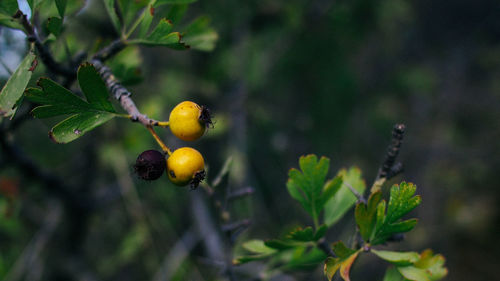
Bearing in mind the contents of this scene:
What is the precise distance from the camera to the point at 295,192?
887 millimetres

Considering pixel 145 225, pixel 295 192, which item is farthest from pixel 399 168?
pixel 145 225

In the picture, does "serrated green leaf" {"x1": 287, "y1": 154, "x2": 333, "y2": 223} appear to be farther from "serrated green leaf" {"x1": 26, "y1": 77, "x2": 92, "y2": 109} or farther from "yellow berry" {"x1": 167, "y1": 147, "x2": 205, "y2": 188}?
"serrated green leaf" {"x1": 26, "y1": 77, "x2": 92, "y2": 109}

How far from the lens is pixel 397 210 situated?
2.31ft

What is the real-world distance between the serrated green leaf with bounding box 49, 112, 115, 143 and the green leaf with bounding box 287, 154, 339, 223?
0.45 metres

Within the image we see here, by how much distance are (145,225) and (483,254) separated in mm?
4827

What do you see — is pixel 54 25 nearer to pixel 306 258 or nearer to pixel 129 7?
pixel 129 7

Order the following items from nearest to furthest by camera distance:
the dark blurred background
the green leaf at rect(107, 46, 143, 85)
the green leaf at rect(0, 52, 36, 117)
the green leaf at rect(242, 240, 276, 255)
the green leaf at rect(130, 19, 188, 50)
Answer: the green leaf at rect(0, 52, 36, 117), the green leaf at rect(130, 19, 188, 50), the green leaf at rect(242, 240, 276, 255), the green leaf at rect(107, 46, 143, 85), the dark blurred background

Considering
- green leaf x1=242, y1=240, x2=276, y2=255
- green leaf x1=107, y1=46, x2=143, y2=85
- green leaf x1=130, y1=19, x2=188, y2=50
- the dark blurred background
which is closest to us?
green leaf x1=130, y1=19, x2=188, y2=50

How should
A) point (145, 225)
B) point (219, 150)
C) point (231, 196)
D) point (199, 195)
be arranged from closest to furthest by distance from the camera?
point (231, 196) < point (145, 225) < point (199, 195) < point (219, 150)

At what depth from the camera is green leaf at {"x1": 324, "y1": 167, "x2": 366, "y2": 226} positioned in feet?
3.00

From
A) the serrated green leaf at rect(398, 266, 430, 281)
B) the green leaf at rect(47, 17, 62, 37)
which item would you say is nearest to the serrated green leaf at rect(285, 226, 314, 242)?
the serrated green leaf at rect(398, 266, 430, 281)

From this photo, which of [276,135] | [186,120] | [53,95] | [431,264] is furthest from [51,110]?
[276,135]

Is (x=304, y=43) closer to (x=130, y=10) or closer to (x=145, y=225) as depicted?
(x=145, y=225)

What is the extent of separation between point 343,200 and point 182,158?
1.63 feet
